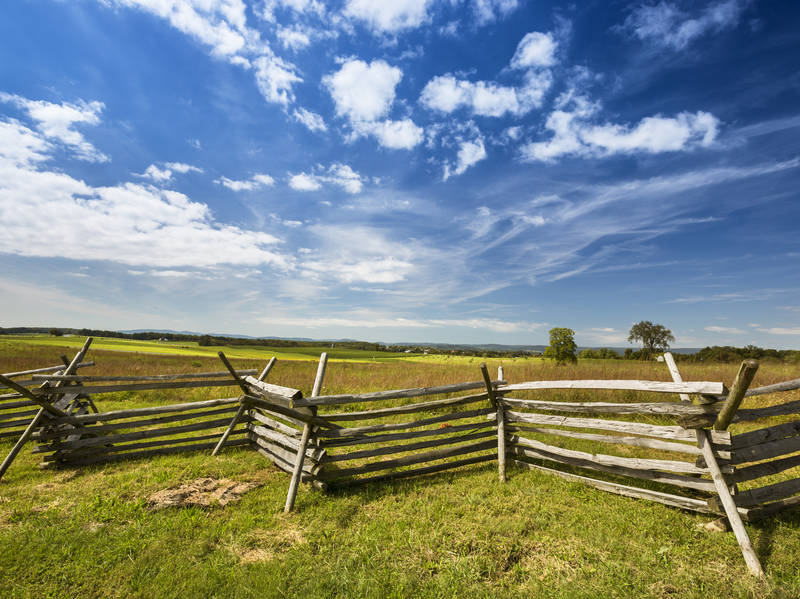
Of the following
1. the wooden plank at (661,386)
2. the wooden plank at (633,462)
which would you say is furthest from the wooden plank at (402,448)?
the wooden plank at (661,386)

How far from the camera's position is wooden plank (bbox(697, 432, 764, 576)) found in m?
3.46

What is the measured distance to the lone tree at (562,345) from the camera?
29750 mm

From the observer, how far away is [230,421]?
26.0 ft

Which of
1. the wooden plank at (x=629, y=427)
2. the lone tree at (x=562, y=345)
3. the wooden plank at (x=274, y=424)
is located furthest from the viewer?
the lone tree at (x=562, y=345)

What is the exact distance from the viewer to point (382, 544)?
406 cm

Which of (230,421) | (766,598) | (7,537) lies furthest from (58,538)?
(766,598)

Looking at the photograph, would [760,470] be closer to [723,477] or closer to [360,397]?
[723,477]

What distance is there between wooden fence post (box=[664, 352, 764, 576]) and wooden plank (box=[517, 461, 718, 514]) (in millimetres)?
388

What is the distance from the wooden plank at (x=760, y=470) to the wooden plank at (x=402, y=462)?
137 inches

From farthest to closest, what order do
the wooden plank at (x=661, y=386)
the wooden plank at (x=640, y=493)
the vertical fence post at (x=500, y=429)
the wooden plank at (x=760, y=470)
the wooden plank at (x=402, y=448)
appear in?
the vertical fence post at (x=500, y=429)
the wooden plank at (x=402, y=448)
the wooden plank at (x=640, y=493)
the wooden plank at (x=760, y=470)
the wooden plank at (x=661, y=386)

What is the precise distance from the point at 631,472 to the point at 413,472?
3.40 m

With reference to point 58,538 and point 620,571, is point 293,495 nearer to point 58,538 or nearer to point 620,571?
point 58,538

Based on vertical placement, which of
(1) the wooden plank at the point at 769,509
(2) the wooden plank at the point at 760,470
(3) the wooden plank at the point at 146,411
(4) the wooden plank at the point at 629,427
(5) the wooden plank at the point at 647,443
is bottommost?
(1) the wooden plank at the point at 769,509

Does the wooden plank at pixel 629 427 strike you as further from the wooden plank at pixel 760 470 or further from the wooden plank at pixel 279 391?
the wooden plank at pixel 279 391
